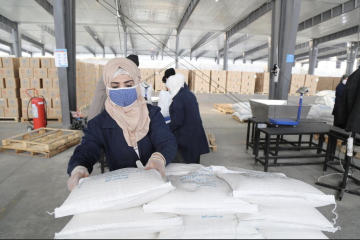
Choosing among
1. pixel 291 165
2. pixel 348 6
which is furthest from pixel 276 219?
pixel 348 6

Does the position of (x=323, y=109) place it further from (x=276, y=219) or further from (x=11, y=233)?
(x=11, y=233)

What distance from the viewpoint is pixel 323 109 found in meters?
6.91

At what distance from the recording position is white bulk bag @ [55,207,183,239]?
45.5 inches

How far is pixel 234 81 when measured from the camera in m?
18.4

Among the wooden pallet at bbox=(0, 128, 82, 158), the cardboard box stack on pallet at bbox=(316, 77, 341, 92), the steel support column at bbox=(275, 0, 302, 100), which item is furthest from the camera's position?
the cardboard box stack on pallet at bbox=(316, 77, 341, 92)

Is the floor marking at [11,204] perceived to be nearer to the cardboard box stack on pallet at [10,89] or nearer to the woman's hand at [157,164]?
the woman's hand at [157,164]

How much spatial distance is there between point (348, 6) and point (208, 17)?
7.33 metres

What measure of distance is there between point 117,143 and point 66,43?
18.6 ft

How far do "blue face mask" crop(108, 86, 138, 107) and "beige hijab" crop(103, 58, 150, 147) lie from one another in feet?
0.10

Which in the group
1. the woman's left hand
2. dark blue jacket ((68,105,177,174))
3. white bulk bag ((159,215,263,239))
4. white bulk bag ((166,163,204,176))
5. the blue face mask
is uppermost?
the blue face mask

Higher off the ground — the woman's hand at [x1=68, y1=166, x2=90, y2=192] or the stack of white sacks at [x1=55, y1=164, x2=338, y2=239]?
the woman's hand at [x1=68, y1=166, x2=90, y2=192]

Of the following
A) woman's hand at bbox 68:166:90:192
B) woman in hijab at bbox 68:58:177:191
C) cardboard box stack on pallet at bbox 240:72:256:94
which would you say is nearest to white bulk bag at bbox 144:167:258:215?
woman in hijab at bbox 68:58:177:191

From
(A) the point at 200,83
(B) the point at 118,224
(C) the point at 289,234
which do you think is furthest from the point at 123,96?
(A) the point at 200,83

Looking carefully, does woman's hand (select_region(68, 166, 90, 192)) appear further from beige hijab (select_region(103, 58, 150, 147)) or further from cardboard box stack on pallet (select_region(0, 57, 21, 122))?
cardboard box stack on pallet (select_region(0, 57, 21, 122))
